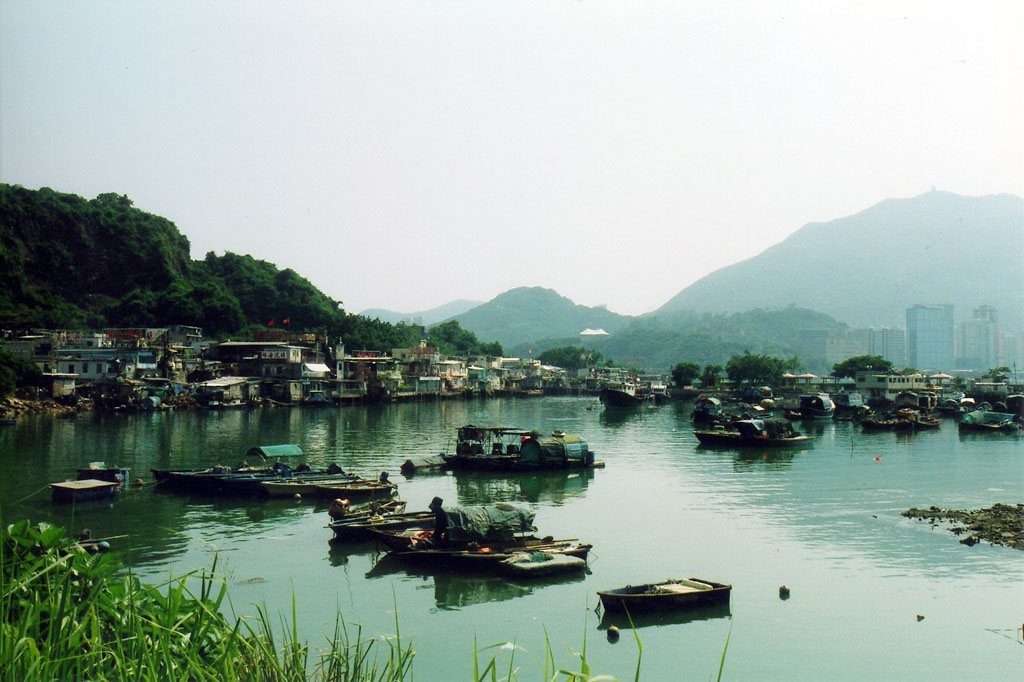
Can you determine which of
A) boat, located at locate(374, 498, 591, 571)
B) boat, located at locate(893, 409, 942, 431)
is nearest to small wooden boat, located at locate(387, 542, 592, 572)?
boat, located at locate(374, 498, 591, 571)

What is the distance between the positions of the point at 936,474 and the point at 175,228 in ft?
287

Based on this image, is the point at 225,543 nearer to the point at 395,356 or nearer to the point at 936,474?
the point at 936,474

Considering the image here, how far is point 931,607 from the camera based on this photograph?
1430cm

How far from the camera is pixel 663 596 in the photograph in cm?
1287

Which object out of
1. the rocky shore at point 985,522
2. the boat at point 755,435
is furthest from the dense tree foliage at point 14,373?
the rocky shore at point 985,522

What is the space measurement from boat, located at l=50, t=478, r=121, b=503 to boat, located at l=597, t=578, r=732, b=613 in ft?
51.7

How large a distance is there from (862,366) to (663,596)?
8402 centimetres

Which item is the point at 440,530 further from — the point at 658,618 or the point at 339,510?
the point at 658,618

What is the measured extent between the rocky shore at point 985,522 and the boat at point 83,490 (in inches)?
918

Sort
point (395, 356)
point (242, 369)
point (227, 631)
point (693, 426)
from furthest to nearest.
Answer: point (395, 356) → point (242, 369) → point (693, 426) → point (227, 631)

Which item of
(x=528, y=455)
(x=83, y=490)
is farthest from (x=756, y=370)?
(x=83, y=490)

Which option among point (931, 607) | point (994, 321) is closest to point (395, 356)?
point (931, 607)

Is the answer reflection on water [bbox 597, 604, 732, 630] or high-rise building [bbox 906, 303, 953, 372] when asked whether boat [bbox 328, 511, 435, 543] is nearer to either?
reflection on water [bbox 597, 604, 732, 630]

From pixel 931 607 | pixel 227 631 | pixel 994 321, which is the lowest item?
pixel 931 607
